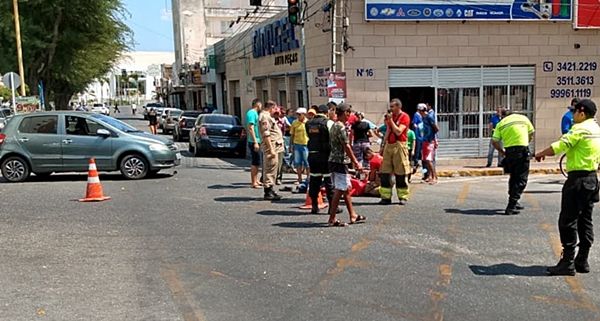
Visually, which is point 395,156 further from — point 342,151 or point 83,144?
point 83,144

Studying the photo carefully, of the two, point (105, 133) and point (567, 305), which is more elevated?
point (105, 133)

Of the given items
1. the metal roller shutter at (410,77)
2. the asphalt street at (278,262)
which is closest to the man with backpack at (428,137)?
the asphalt street at (278,262)

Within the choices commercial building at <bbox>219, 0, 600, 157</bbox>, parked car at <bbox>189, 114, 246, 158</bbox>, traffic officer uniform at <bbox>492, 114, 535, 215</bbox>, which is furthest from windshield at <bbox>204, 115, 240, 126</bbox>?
traffic officer uniform at <bbox>492, 114, 535, 215</bbox>

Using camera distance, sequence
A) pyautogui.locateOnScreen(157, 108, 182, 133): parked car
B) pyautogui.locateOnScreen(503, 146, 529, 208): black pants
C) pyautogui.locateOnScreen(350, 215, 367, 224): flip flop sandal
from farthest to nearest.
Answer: pyautogui.locateOnScreen(157, 108, 182, 133): parked car
pyautogui.locateOnScreen(503, 146, 529, 208): black pants
pyautogui.locateOnScreen(350, 215, 367, 224): flip flop sandal

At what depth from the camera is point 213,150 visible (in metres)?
19.8

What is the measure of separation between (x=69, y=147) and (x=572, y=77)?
13351mm

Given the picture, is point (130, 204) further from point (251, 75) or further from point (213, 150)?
point (251, 75)

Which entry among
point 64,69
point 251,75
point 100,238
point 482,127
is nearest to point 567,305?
point 100,238

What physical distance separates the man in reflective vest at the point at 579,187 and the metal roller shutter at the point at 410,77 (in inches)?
393

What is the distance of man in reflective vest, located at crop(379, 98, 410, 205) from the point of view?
9.53 m

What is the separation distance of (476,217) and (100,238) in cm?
533

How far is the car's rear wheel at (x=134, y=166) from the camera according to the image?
42.5 feet

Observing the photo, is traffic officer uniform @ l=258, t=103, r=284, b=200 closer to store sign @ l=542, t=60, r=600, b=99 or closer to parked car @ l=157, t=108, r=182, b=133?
store sign @ l=542, t=60, r=600, b=99

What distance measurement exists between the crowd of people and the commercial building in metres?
3.39
